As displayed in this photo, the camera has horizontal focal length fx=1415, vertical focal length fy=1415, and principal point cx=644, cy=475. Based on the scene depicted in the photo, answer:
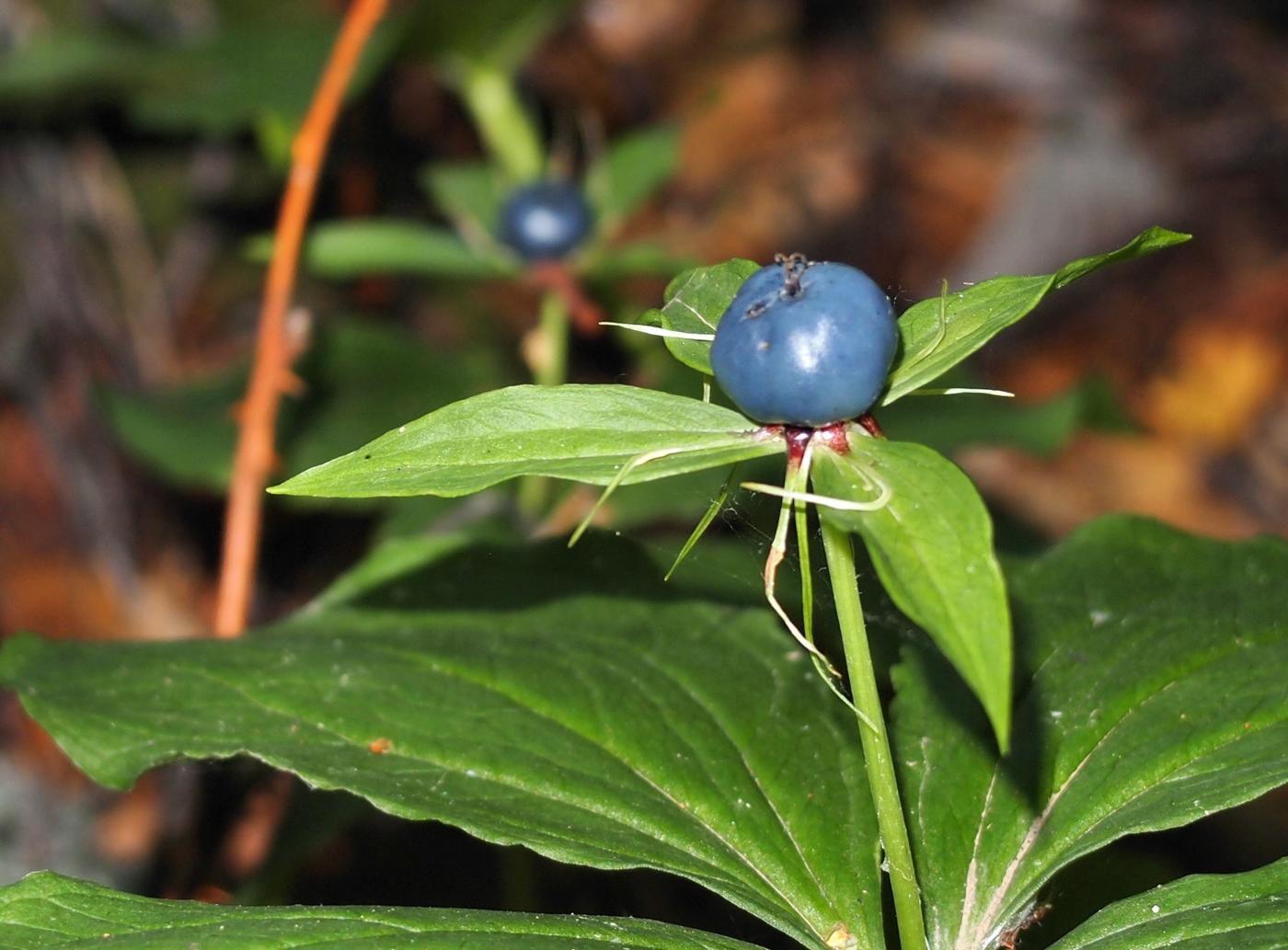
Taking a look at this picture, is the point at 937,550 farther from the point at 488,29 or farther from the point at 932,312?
the point at 488,29

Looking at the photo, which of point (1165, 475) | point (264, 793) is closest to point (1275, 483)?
point (1165, 475)

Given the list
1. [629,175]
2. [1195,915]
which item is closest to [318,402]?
[629,175]

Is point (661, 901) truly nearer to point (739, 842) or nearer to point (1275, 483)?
point (739, 842)

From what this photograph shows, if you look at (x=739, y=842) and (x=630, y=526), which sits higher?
(x=630, y=526)

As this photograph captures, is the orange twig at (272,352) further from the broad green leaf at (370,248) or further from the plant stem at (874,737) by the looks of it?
the plant stem at (874,737)

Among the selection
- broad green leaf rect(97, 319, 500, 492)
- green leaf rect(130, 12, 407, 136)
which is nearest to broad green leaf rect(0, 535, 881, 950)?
broad green leaf rect(97, 319, 500, 492)
